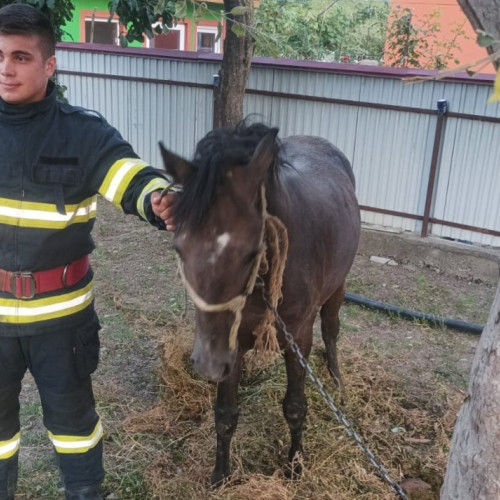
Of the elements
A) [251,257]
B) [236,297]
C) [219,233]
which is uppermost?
[219,233]

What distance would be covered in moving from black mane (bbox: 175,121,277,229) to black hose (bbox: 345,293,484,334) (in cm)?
349

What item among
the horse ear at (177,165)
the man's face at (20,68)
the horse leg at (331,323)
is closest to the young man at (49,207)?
the man's face at (20,68)

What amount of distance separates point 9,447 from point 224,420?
1.03m

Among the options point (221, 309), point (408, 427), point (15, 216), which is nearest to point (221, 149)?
point (221, 309)

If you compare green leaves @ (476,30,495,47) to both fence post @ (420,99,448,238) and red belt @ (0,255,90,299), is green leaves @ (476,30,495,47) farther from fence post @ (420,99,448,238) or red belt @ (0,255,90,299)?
fence post @ (420,99,448,238)

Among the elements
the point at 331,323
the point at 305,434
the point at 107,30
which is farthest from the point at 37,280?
the point at 107,30

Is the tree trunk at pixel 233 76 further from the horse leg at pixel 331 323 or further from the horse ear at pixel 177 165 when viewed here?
the horse ear at pixel 177 165

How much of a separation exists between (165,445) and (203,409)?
1.24 ft

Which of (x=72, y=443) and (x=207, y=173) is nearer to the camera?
(x=207, y=173)

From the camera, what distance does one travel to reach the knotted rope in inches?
81.3

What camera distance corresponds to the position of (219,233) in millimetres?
1973

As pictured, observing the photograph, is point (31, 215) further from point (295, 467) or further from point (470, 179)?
point (470, 179)

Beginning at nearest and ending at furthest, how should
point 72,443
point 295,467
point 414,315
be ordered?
point 72,443 < point 295,467 < point 414,315

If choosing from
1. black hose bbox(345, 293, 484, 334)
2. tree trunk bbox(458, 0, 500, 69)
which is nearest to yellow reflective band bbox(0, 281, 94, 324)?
tree trunk bbox(458, 0, 500, 69)
